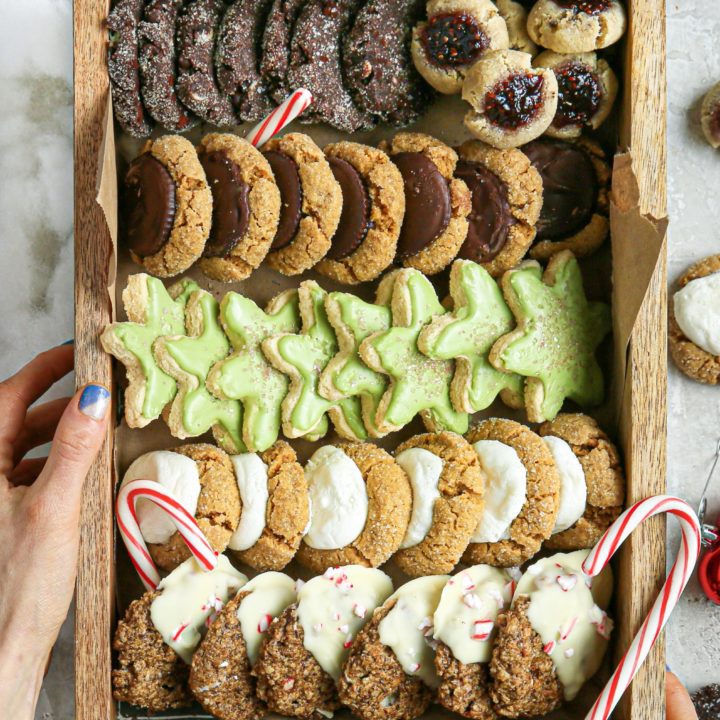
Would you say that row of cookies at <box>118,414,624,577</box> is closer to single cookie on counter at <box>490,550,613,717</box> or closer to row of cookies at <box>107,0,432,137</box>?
single cookie on counter at <box>490,550,613,717</box>

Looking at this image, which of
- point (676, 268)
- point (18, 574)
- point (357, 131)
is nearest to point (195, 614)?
point (18, 574)

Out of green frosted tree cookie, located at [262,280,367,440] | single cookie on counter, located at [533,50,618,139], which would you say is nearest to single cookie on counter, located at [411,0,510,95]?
single cookie on counter, located at [533,50,618,139]

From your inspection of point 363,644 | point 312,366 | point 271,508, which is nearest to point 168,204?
point 312,366

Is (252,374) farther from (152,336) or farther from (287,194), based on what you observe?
(287,194)

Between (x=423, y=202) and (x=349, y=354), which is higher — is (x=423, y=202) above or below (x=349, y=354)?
above

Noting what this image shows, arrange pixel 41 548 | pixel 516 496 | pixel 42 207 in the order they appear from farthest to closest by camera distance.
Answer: pixel 42 207 → pixel 516 496 → pixel 41 548

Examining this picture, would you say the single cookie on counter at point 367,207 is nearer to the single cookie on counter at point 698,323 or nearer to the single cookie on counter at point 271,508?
the single cookie on counter at point 271,508

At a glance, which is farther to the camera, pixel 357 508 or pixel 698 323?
pixel 698 323

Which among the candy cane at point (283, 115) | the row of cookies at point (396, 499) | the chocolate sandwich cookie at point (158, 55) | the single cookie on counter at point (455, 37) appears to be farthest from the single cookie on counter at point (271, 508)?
the single cookie on counter at point (455, 37)
